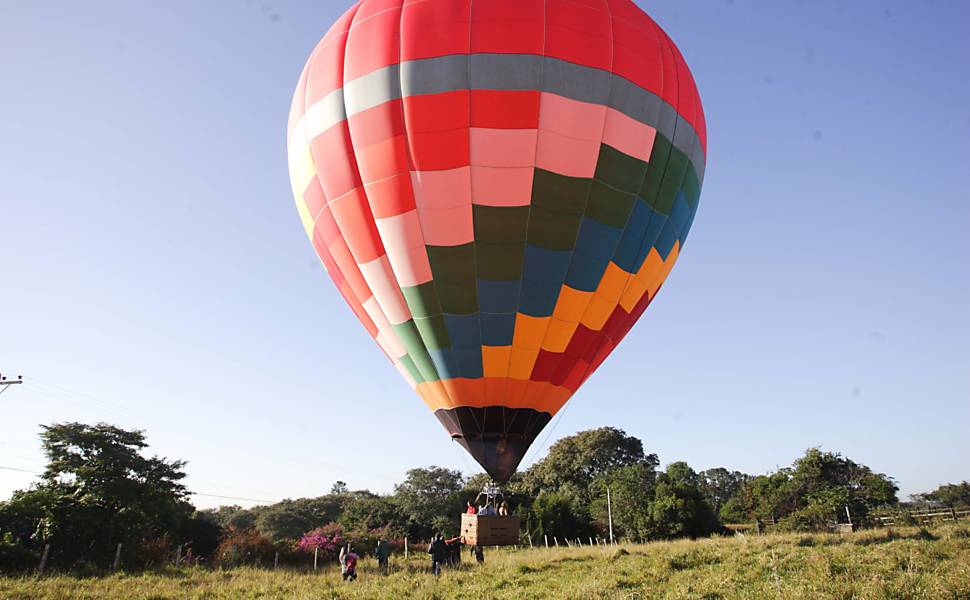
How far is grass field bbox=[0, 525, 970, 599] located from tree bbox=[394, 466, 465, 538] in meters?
21.8

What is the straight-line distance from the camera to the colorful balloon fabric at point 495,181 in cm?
973

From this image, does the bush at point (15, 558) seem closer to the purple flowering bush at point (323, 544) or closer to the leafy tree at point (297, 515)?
the purple flowering bush at point (323, 544)

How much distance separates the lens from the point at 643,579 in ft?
30.4

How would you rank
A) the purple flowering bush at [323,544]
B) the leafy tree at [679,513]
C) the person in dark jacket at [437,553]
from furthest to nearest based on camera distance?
the leafy tree at [679,513]
the purple flowering bush at [323,544]
the person in dark jacket at [437,553]

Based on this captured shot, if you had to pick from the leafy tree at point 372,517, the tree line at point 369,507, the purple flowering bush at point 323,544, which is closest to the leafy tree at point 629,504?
the tree line at point 369,507

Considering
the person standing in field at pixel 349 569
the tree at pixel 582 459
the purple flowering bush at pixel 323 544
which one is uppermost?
the tree at pixel 582 459

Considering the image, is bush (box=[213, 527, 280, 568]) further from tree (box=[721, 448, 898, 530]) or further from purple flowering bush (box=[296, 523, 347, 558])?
tree (box=[721, 448, 898, 530])

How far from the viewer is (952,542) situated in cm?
1242

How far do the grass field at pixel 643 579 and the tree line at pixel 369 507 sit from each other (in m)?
4.47

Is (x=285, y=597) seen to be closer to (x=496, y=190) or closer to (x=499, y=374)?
(x=499, y=374)

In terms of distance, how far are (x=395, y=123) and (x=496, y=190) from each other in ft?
7.07

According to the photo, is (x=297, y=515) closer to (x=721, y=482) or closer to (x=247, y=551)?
(x=247, y=551)

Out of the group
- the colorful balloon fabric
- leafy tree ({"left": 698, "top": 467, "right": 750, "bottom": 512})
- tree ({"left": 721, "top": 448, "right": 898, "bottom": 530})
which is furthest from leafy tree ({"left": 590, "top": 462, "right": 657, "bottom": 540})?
leafy tree ({"left": 698, "top": 467, "right": 750, "bottom": 512})

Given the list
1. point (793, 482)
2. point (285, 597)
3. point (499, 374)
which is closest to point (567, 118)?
point (499, 374)
